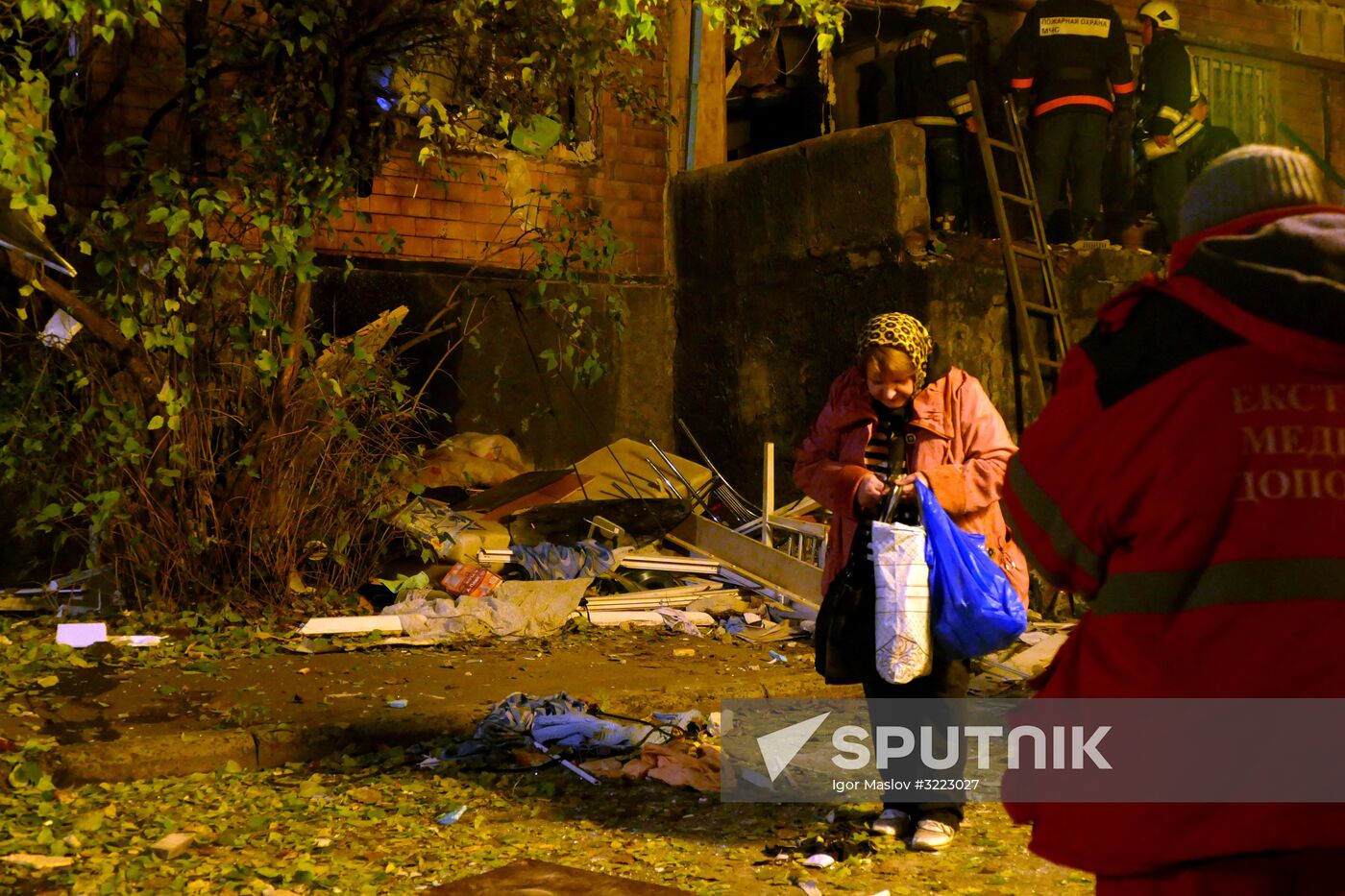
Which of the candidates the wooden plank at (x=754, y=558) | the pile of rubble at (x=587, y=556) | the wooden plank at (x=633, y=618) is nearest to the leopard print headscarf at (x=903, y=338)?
the wooden plank at (x=754, y=558)

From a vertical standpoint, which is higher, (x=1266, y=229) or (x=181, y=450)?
(x=1266, y=229)

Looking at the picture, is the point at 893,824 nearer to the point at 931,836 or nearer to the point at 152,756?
the point at 931,836

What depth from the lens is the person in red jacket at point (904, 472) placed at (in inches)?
161

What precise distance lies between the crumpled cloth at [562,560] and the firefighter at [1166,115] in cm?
578

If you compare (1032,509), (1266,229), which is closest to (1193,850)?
(1032,509)

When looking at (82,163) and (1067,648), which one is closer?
(1067,648)

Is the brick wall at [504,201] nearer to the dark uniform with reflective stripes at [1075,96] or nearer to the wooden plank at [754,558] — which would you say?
the wooden plank at [754,558]

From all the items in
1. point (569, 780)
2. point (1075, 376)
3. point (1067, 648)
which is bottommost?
point (569, 780)

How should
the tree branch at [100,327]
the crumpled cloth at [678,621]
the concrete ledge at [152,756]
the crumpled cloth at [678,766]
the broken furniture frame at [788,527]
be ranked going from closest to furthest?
the concrete ledge at [152,756] < the crumpled cloth at [678,766] < the tree branch at [100,327] < the crumpled cloth at [678,621] < the broken furniture frame at [788,527]

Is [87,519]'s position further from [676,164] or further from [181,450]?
[676,164]

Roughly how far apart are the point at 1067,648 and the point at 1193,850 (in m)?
0.39

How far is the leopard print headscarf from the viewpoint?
4125mm

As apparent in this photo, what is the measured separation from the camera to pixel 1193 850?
1.77 metres

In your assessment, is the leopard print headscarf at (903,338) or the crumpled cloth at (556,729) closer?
the leopard print headscarf at (903,338)
